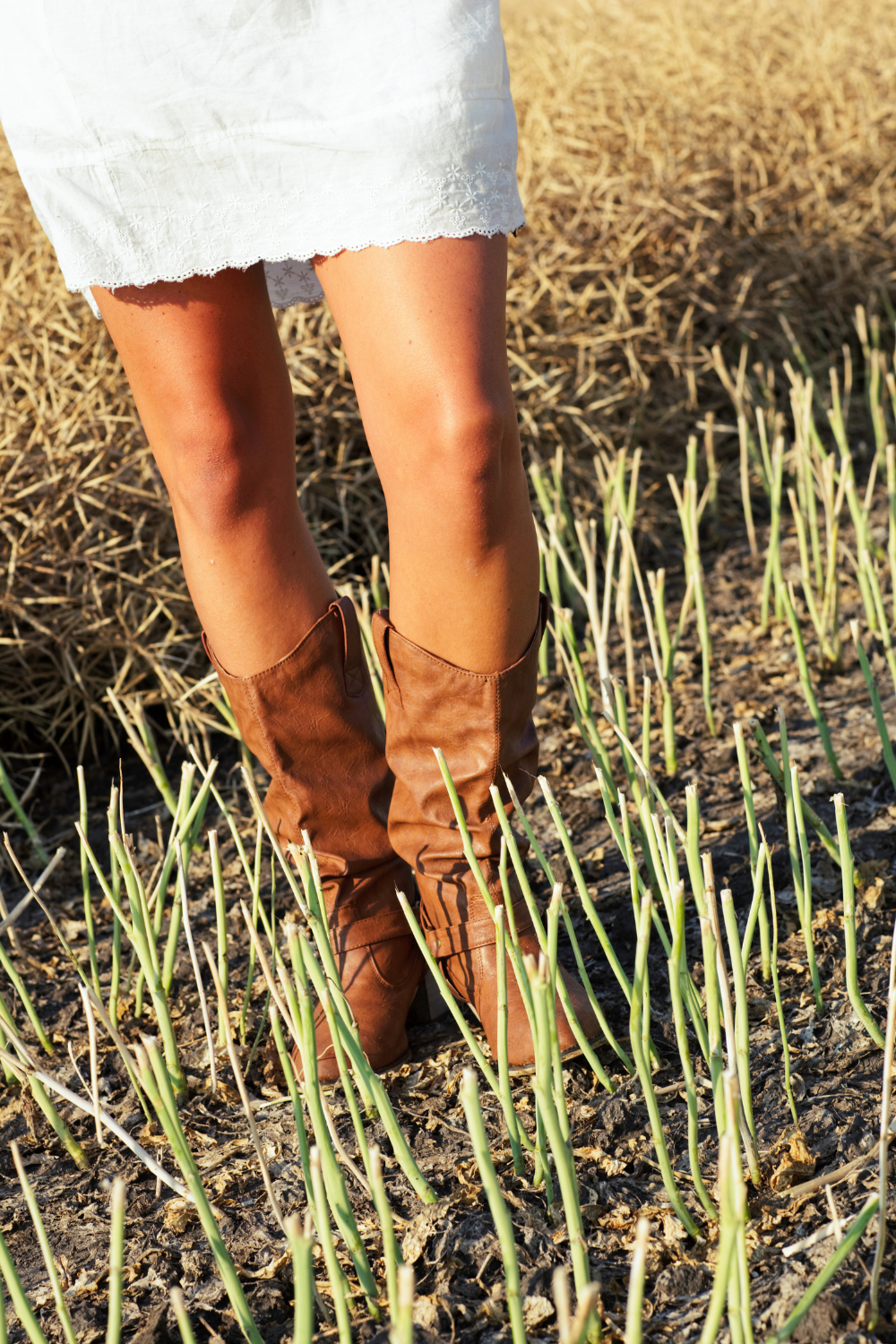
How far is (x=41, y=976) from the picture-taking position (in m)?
1.35

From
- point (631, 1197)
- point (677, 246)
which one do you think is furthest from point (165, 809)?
point (677, 246)

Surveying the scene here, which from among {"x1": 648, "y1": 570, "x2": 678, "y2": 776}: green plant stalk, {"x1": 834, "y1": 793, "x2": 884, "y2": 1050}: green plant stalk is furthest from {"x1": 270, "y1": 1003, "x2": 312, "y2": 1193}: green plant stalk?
{"x1": 648, "y1": 570, "x2": 678, "y2": 776}: green plant stalk

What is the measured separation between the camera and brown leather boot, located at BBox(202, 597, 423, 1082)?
1083 mm

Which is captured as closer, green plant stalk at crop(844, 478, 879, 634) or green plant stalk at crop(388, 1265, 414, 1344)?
green plant stalk at crop(388, 1265, 414, 1344)

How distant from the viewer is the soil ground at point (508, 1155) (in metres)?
0.82

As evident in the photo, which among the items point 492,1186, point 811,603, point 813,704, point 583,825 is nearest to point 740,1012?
point 492,1186

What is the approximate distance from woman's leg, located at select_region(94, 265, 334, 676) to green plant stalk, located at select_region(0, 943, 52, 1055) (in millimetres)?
333

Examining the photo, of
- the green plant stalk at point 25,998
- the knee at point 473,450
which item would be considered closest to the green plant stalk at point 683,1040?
the knee at point 473,450

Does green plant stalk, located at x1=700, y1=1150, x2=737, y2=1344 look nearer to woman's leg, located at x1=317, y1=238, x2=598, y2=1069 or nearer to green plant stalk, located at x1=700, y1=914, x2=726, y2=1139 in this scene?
green plant stalk, located at x1=700, y1=914, x2=726, y2=1139

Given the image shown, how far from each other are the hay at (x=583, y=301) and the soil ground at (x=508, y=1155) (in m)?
0.57

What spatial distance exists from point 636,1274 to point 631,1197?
398mm

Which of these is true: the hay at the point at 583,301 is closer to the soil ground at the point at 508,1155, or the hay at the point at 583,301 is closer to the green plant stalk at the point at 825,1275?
the soil ground at the point at 508,1155

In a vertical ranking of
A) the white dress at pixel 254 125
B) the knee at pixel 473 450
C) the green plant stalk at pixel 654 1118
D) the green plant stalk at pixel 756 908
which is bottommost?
the green plant stalk at pixel 654 1118

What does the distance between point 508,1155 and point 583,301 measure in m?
1.75
